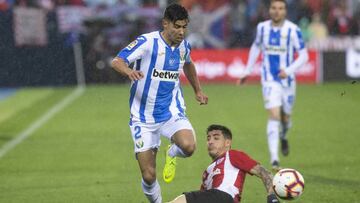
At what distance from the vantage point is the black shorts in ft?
28.4

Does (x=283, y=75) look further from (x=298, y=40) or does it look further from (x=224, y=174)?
(x=224, y=174)

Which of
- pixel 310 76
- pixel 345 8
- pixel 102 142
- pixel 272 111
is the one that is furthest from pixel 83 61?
pixel 272 111

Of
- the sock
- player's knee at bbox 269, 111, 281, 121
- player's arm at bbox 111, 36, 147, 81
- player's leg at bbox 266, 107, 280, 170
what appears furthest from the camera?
the sock

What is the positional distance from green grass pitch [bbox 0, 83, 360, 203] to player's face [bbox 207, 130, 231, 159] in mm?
2034

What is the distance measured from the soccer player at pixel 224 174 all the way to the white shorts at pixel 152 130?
698 millimetres

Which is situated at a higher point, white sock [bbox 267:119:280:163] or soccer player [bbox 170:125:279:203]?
soccer player [bbox 170:125:279:203]

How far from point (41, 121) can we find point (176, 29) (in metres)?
11.5

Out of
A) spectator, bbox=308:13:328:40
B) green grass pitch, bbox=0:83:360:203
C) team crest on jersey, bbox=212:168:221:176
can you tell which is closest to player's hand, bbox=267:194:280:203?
team crest on jersey, bbox=212:168:221:176

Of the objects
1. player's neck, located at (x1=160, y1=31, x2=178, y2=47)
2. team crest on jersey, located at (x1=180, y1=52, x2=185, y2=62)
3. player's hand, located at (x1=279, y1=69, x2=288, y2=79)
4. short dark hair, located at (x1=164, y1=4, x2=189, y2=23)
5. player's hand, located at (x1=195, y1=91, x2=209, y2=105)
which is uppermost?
short dark hair, located at (x1=164, y1=4, x2=189, y2=23)

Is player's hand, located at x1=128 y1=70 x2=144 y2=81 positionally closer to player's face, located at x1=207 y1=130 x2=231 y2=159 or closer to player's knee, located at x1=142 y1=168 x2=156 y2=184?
player's face, located at x1=207 y1=130 x2=231 y2=159

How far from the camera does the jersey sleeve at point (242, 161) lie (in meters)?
8.96

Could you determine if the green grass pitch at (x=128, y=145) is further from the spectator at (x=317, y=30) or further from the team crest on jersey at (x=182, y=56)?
the spectator at (x=317, y=30)

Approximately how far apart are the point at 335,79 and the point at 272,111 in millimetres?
15175

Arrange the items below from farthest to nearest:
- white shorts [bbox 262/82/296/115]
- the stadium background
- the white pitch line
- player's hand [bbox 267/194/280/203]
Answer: the white pitch line, white shorts [bbox 262/82/296/115], the stadium background, player's hand [bbox 267/194/280/203]
